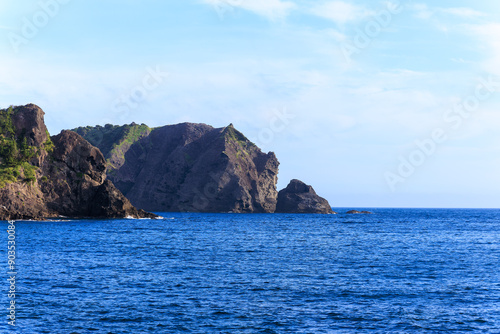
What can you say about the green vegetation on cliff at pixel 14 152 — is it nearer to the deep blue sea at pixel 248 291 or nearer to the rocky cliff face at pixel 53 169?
the rocky cliff face at pixel 53 169

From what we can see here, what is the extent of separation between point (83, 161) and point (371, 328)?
481 ft

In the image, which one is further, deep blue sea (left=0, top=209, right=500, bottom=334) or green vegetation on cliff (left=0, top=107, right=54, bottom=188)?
green vegetation on cliff (left=0, top=107, right=54, bottom=188)

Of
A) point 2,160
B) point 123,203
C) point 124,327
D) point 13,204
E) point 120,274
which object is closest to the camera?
point 124,327

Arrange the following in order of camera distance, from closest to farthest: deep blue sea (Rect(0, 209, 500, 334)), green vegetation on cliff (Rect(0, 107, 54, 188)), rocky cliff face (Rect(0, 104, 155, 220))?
1. deep blue sea (Rect(0, 209, 500, 334))
2. green vegetation on cliff (Rect(0, 107, 54, 188))
3. rocky cliff face (Rect(0, 104, 155, 220))

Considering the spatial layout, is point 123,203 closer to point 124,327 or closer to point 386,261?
point 386,261

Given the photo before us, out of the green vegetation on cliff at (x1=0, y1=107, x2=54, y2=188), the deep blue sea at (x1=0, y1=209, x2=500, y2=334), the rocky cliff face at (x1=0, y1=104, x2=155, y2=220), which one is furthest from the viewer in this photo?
the rocky cliff face at (x1=0, y1=104, x2=155, y2=220)

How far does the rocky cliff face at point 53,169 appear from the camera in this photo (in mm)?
136625

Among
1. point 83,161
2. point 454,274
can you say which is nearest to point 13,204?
point 83,161

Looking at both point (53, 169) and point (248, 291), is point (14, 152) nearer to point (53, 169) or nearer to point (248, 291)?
point (53, 169)

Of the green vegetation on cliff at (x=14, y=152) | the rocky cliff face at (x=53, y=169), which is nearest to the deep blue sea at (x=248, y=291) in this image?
the green vegetation on cliff at (x=14, y=152)

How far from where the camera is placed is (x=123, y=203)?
520ft

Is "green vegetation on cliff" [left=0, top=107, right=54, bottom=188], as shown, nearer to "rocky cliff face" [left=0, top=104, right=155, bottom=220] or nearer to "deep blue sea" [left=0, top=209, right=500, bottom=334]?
"rocky cliff face" [left=0, top=104, right=155, bottom=220]

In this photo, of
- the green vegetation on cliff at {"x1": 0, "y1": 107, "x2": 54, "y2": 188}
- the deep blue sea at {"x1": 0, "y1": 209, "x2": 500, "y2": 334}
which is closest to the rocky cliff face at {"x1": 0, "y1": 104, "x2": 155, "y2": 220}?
the green vegetation on cliff at {"x1": 0, "y1": 107, "x2": 54, "y2": 188}

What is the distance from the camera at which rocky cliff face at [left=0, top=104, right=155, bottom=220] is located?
136625mm
